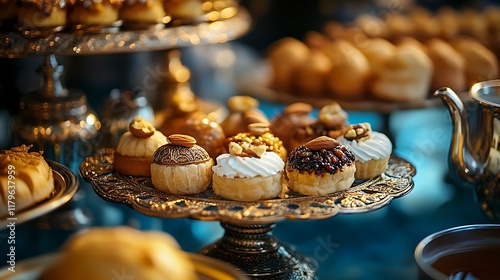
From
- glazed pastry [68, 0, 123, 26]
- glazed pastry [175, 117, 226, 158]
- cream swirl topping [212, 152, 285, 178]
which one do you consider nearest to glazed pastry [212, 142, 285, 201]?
cream swirl topping [212, 152, 285, 178]

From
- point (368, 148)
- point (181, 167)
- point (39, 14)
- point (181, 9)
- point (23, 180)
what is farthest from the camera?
point (181, 9)

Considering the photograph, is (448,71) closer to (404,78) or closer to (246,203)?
(404,78)

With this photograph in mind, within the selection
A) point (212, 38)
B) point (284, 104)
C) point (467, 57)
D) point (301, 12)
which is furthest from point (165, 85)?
point (301, 12)

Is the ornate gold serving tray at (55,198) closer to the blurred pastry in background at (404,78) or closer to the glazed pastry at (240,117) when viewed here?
the glazed pastry at (240,117)

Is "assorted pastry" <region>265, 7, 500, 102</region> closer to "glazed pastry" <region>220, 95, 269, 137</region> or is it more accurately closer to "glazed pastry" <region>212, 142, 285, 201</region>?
"glazed pastry" <region>220, 95, 269, 137</region>

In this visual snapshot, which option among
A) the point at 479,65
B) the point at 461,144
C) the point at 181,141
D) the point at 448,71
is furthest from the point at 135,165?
the point at 479,65
